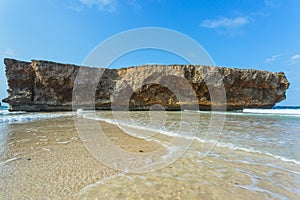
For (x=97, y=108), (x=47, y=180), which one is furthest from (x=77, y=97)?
(x=47, y=180)

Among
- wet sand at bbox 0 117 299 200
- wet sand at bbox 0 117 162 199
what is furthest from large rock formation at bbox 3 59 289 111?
wet sand at bbox 0 117 299 200

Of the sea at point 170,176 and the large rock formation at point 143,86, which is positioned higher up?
the large rock formation at point 143,86

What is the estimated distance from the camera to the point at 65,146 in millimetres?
3654

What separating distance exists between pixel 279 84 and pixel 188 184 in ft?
94.7

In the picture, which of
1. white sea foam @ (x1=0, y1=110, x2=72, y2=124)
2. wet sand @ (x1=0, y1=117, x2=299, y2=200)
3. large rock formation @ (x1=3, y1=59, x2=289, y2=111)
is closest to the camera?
wet sand @ (x1=0, y1=117, x2=299, y2=200)

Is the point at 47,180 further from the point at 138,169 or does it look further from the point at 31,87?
the point at 31,87

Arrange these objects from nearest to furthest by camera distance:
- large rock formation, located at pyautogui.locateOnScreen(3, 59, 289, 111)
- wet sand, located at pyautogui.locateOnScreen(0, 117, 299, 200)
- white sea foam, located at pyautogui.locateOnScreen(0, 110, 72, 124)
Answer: wet sand, located at pyautogui.locateOnScreen(0, 117, 299, 200)
white sea foam, located at pyautogui.locateOnScreen(0, 110, 72, 124)
large rock formation, located at pyautogui.locateOnScreen(3, 59, 289, 111)

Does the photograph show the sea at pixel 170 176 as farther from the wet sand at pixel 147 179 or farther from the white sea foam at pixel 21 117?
the white sea foam at pixel 21 117

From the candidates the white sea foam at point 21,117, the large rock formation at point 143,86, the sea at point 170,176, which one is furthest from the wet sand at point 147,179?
the large rock formation at point 143,86

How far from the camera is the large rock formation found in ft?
68.6

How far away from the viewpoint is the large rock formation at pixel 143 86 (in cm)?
2092

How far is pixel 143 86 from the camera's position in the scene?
2312cm

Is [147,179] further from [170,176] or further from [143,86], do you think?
[143,86]

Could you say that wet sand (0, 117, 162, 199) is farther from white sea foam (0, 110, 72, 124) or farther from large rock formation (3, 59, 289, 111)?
large rock formation (3, 59, 289, 111)
